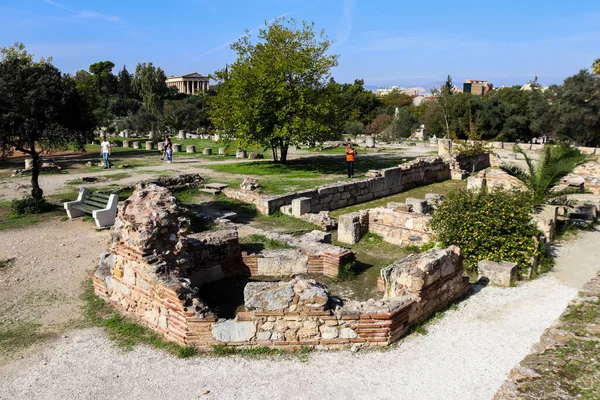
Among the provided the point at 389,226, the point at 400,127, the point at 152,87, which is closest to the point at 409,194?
the point at 389,226

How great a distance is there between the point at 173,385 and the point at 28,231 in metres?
8.91

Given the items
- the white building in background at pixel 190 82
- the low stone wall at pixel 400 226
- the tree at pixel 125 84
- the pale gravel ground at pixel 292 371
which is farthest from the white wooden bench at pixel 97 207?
the white building in background at pixel 190 82

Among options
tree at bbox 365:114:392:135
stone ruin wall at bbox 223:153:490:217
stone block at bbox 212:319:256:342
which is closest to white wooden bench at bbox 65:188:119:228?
stone ruin wall at bbox 223:153:490:217

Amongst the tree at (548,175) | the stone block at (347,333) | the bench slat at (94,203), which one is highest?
the tree at (548,175)

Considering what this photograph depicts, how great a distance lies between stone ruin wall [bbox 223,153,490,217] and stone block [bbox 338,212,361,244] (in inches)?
105

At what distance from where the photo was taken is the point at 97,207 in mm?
13414

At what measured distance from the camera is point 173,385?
5.55 metres

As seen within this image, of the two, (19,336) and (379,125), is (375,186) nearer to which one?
(19,336)

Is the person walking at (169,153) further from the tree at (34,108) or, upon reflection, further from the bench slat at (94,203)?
the bench slat at (94,203)

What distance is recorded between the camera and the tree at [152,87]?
61.2m

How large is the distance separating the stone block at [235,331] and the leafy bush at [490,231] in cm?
519

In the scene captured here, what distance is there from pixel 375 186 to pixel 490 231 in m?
9.05

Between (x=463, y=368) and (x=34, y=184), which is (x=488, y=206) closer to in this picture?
(x=463, y=368)

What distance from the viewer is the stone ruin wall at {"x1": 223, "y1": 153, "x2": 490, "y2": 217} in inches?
592
